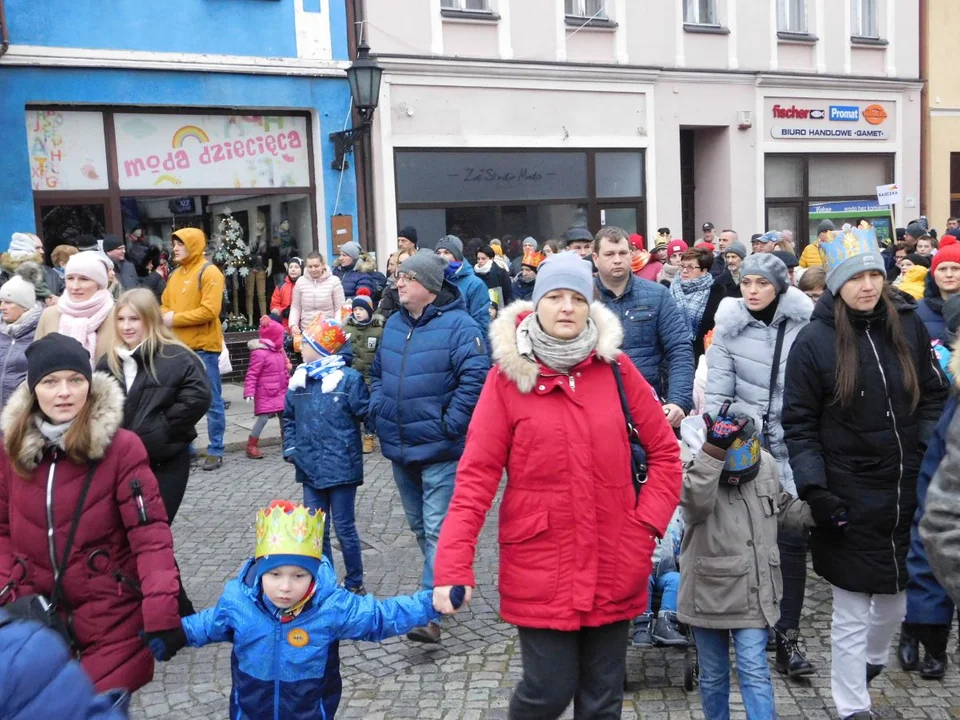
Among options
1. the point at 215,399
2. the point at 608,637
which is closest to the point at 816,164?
the point at 215,399

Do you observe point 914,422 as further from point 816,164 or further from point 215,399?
point 816,164

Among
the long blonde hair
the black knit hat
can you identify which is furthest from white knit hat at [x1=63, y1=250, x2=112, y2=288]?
the black knit hat

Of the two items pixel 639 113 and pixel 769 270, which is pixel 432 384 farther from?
pixel 639 113

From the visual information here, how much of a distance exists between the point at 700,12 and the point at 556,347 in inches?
683

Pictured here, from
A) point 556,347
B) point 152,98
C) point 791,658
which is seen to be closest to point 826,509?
point 791,658

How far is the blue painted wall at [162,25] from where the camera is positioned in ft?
41.9

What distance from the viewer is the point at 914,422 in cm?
405

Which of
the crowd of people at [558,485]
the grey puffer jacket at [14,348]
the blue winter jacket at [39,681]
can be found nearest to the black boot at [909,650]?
the crowd of people at [558,485]

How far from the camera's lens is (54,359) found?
3.49m

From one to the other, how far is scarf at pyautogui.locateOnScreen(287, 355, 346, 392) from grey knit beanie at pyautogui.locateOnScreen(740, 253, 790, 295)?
2218 mm

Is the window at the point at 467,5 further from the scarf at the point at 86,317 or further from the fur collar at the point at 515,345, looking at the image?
the fur collar at the point at 515,345

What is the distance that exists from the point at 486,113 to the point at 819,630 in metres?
12.5

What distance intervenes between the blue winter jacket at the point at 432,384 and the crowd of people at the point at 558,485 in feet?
0.04

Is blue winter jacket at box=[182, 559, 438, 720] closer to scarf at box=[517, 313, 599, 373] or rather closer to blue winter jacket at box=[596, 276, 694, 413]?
scarf at box=[517, 313, 599, 373]
